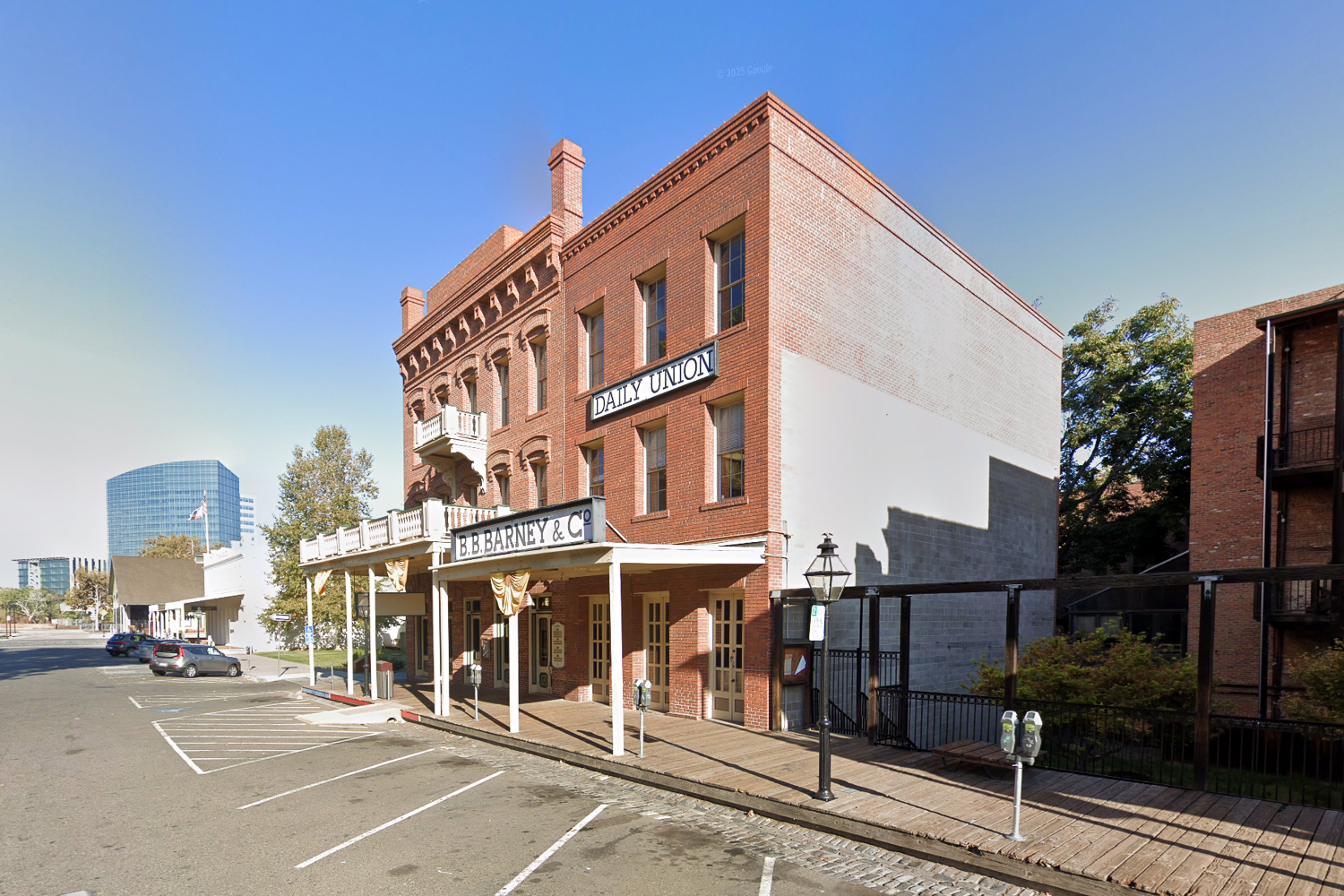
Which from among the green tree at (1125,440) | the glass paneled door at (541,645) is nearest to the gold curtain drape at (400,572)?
the glass paneled door at (541,645)

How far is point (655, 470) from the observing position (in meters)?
17.6

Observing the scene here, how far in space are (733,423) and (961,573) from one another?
8273mm

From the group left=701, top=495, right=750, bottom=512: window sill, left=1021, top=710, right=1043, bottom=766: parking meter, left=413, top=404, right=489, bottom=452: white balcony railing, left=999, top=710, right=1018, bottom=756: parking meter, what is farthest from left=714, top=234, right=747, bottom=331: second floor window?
left=413, top=404, right=489, bottom=452: white balcony railing

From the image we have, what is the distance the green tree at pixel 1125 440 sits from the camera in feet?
85.5

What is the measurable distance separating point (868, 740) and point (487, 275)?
1817 cm

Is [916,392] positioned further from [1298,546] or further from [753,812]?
[753,812]

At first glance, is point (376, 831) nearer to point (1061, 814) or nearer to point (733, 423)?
point (1061, 814)

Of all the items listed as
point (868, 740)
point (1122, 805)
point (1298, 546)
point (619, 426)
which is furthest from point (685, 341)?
point (1298, 546)

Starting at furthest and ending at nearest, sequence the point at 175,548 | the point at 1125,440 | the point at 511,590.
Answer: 1. the point at 175,548
2. the point at 1125,440
3. the point at 511,590

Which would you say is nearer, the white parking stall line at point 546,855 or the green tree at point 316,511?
the white parking stall line at point 546,855

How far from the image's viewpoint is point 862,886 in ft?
23.0

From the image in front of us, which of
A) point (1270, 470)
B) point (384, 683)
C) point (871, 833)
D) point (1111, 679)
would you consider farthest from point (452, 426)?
point (1270, 470)

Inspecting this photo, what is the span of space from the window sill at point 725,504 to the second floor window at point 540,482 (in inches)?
281

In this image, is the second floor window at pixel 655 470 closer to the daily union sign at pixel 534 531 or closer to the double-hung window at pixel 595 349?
the double-hung window at pixel 595 349
